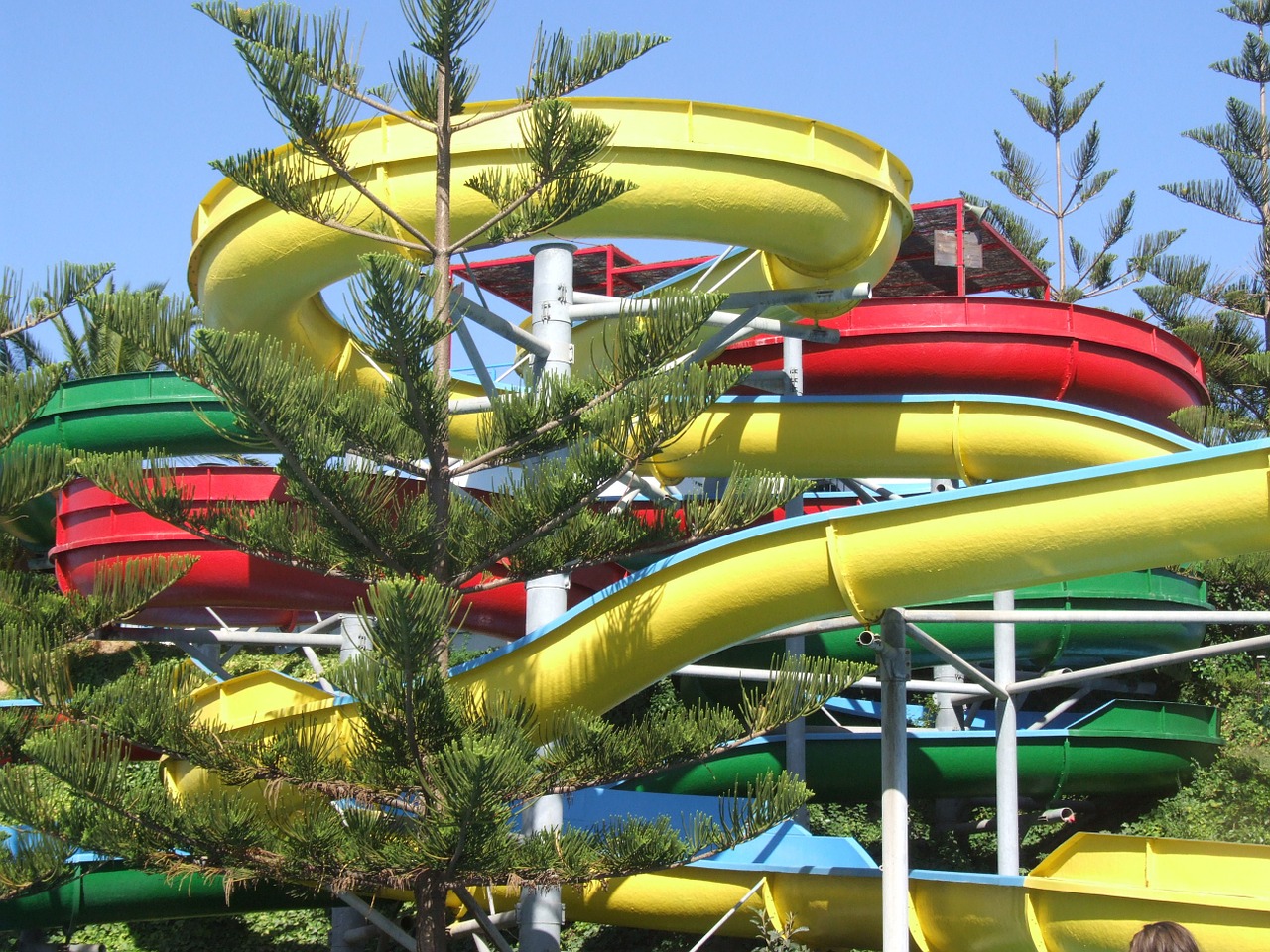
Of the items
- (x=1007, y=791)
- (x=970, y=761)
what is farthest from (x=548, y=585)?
(x=970, y=761)

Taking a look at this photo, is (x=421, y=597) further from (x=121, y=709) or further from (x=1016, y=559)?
(x=1016, y=559)

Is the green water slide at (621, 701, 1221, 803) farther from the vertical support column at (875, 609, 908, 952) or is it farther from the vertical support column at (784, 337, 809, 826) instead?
the vertical support column at (875, 609, 908, 952)

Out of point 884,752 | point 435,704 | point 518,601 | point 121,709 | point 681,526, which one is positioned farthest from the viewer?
point 518,601

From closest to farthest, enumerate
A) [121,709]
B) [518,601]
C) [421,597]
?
[421,597], [121,709], [518,601]

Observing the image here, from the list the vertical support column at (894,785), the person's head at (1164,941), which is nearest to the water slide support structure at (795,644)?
the vertical support column at (894,785)

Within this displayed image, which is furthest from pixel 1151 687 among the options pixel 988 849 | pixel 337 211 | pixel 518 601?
pixel 337 211

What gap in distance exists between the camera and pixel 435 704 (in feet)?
20.6

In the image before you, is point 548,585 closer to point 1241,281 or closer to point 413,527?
point 413,527

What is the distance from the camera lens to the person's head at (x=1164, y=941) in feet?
10.1

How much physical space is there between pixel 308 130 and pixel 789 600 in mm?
3017

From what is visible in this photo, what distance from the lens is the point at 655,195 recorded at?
8008mm

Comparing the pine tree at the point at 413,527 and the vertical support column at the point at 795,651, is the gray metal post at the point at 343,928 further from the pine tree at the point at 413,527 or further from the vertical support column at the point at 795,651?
the pine tree at the point at 413,527

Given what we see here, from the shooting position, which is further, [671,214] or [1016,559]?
[671,214]

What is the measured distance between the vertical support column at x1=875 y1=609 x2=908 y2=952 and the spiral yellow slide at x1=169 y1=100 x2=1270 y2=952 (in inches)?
27.7
